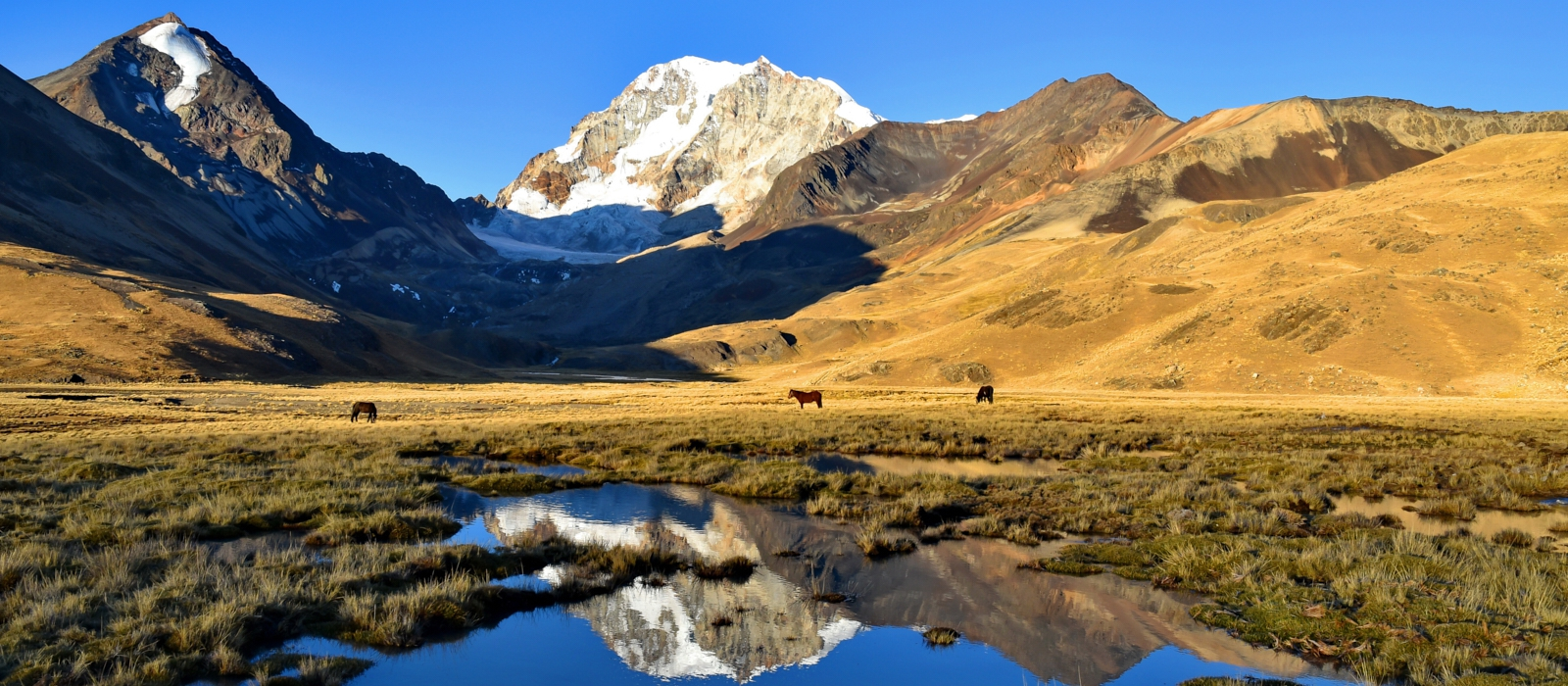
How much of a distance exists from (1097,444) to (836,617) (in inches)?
990

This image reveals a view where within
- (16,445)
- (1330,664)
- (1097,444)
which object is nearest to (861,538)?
(1330,664)

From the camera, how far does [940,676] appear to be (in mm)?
10922

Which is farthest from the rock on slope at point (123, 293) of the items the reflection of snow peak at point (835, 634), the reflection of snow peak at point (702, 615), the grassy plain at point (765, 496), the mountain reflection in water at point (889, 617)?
the reflection of snow peak at point (835, 634)

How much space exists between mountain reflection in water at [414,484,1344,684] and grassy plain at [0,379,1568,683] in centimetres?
72

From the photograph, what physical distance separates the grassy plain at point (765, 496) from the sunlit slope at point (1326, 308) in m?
28.6

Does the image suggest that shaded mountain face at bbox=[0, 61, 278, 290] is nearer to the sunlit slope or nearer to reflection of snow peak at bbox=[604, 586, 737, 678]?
the sunlit slope

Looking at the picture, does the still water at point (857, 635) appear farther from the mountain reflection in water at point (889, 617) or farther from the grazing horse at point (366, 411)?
the grazing horse at point (366, 411)

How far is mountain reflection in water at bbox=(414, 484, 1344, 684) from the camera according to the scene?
36.9 ft

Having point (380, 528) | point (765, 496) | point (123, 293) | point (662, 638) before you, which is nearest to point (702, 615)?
point (662, 638)

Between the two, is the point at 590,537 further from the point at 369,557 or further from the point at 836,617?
the point at 836,617

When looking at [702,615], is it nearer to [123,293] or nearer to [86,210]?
[123,293]

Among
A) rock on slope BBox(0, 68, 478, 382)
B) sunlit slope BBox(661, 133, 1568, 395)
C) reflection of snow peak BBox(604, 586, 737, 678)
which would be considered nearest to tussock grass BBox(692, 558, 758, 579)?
reflection of snow peak BBox(604, 586, 737, 678)

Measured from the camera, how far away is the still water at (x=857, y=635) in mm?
10875

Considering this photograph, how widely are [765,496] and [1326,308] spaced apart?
249ft
